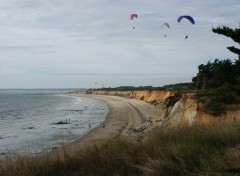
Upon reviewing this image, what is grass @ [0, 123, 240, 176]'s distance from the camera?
309 inches

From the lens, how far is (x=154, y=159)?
27.7ft

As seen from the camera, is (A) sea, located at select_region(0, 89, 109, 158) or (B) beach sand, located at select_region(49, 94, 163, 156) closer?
(B) beach sand, located at select_region(49, 94, 163, 156)

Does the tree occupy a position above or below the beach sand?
above

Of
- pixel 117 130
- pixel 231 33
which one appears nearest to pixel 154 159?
pixel 231 33

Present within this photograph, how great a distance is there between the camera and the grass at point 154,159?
7.86 metres

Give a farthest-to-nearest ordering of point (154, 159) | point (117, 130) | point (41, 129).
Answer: point (41, 129) < point (117, 130) < point (154, 159)

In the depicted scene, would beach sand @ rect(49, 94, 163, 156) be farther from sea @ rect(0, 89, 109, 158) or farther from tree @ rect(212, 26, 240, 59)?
tree @ rect(212, 26, 240, 59)

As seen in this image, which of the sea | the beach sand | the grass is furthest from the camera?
the sea

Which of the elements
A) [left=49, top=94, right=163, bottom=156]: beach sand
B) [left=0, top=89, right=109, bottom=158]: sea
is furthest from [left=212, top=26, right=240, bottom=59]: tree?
[left=0, top=89, right=109, bottom=158]: sea

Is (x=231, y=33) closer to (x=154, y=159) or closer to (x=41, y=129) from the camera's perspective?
(x=154, y=159)

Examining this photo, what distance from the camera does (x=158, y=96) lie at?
80500 millimetres

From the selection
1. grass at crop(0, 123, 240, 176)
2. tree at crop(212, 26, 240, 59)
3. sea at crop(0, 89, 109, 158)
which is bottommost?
sea at crop(0, 89, 109, 158)

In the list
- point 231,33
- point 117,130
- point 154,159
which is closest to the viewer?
point 154,159

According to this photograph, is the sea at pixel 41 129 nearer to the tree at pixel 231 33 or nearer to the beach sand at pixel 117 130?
the beach sand at pixel 117 130
